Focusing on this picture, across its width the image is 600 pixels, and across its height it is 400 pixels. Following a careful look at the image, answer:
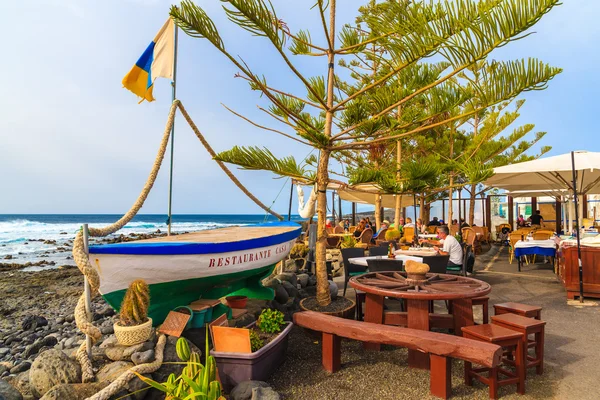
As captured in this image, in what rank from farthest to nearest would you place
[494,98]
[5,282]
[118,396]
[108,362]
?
[5,282]
[494,98]
[108,362]
[118,396]

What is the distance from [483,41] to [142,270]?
10.9 ft

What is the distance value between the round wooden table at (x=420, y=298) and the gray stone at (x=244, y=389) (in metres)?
1.15

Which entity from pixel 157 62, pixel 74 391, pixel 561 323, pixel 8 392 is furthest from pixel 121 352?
pixel 561 323

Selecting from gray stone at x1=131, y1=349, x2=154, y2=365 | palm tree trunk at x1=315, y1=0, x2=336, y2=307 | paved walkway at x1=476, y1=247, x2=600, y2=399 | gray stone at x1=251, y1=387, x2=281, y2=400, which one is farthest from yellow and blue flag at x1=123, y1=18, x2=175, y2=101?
paved walkway at x1=476, y1=247, x2=600, y2=399

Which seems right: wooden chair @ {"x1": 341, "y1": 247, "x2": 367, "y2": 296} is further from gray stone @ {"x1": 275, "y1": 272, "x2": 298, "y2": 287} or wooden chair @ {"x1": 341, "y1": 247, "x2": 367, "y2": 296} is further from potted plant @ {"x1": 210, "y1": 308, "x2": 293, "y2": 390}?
potted plant @ {"x1": 210, "y1": 308, "x2": 293, "y2": 390}

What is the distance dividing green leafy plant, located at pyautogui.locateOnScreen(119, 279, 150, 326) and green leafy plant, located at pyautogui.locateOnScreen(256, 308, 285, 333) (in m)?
1.04

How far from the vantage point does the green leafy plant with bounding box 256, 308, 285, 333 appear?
3.51 metres

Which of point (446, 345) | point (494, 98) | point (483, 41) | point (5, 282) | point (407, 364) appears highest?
point (483, 41)

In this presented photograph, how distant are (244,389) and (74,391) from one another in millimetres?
1073

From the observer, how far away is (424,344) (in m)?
2.78

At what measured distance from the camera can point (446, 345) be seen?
2.68 m

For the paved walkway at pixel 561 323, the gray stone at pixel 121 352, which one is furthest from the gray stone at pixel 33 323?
the paved walkway at pixel 561 323

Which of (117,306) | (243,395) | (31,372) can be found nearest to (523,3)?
(243,395)

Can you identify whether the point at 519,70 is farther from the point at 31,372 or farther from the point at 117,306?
the point at 31,372
